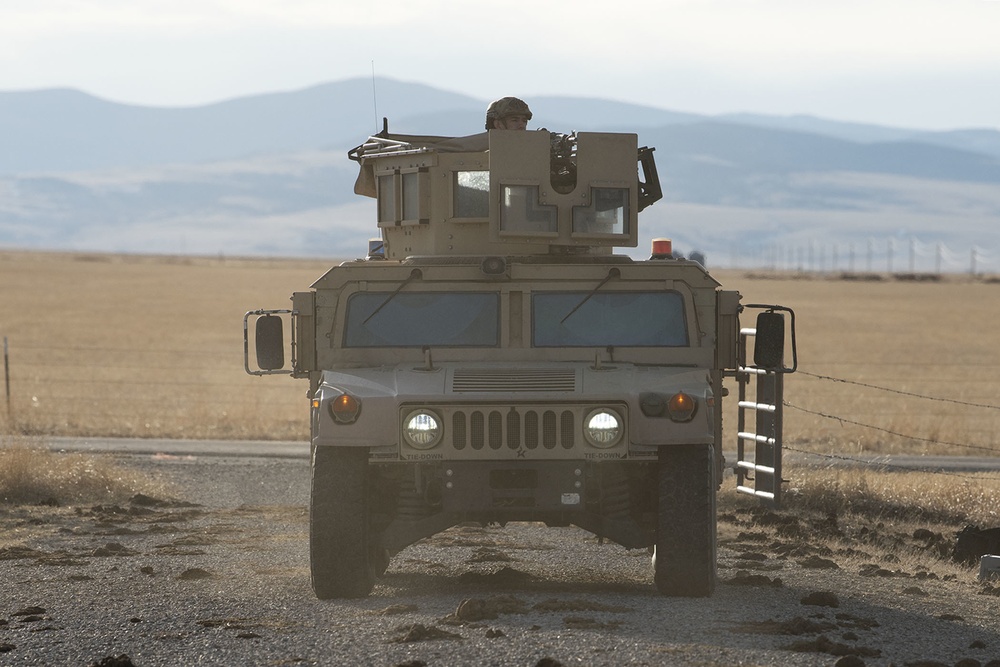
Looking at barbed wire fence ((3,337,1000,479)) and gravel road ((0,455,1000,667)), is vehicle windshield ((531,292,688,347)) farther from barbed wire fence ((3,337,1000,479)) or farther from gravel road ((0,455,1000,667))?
barbed wire fence ((3,337,1000,479))

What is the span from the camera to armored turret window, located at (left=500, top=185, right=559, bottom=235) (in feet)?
35.6

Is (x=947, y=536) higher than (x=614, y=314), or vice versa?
(x=614, y=314)

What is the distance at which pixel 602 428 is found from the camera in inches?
380

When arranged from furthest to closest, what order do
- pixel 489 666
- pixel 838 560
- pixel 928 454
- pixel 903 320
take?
pixel 903 320 < pixel 928 454 < pixel 838 560 < pixel 489 666

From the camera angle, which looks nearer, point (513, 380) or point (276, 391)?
point (513, 380)

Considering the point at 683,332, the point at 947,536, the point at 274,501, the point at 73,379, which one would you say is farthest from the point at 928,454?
the point at 73,379

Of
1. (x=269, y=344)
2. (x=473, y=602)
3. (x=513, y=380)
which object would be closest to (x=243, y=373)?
(x=269, y=344)

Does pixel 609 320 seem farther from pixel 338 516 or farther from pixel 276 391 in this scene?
pixel 276 391

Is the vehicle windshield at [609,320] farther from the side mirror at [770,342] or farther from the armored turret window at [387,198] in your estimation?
the armored turret window at [387,198]

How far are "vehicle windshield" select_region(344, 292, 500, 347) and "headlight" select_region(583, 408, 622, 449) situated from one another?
1.18m

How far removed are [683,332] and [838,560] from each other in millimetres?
2899

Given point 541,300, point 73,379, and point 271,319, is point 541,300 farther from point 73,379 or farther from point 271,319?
point 73,379

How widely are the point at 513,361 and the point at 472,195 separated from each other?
4.80 ft

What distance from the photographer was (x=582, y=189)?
11.0 metres
